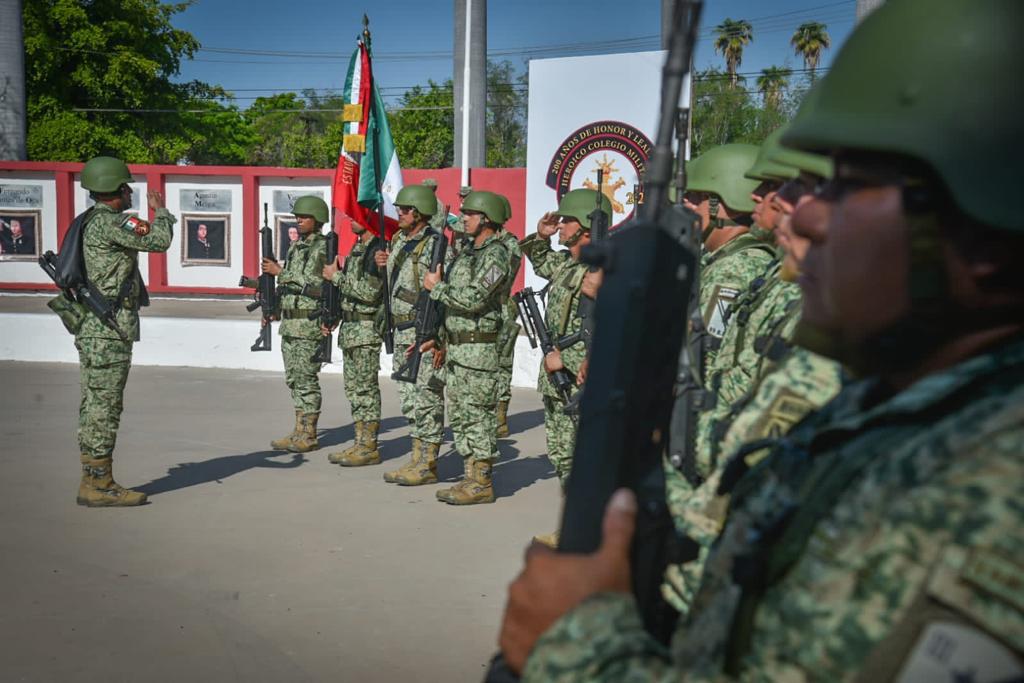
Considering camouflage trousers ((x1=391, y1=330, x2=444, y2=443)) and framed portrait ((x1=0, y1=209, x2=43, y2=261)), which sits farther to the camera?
framed portrait ((x1=0, y1=209, x2=43, y2=261))

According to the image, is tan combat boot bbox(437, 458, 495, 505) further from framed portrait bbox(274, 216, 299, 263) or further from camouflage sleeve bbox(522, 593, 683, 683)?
framed portrait bbox(274, 216, 299, 263)

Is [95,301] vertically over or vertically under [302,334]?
over

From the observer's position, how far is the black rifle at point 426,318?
709 cm

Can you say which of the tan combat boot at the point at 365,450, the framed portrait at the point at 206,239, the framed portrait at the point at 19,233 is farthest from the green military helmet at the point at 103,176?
the framed portrait at the point at 19,233

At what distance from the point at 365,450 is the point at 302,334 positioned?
4.21 feet

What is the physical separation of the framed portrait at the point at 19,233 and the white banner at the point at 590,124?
14802mm

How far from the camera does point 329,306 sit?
847 cm

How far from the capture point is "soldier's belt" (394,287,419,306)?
7.77 m

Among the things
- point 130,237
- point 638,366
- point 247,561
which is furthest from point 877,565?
point 130,237

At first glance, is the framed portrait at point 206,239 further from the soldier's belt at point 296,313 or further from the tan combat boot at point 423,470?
the tan combat boot at point 423,470

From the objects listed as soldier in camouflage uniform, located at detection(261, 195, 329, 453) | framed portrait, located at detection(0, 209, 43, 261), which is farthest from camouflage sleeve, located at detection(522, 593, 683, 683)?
framed portrait, located at detection(0, 209, 43, 261)

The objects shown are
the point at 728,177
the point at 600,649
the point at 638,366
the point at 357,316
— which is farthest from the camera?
the point at 357,316

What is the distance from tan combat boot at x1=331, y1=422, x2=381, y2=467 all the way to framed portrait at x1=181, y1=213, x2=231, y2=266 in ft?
49.3

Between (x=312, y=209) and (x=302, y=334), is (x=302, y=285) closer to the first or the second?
(x=302, y=334)
